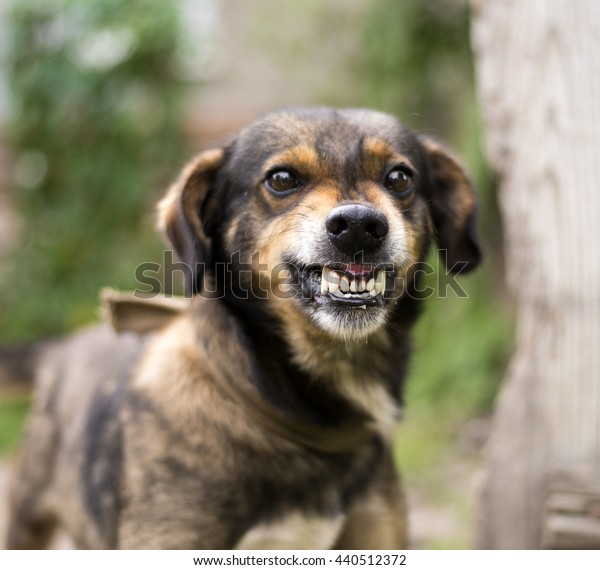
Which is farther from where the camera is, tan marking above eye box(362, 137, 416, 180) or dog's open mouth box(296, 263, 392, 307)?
tan marking above eye box(362, 137, 416, 180)

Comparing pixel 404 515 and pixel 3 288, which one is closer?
pixel 404 515

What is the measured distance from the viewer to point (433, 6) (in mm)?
6754

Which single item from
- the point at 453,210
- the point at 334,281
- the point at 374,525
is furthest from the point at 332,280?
the point at 374,525

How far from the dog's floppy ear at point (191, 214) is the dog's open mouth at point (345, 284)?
1.25 ft

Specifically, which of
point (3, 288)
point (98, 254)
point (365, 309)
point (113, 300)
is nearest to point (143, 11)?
point (98, 254)

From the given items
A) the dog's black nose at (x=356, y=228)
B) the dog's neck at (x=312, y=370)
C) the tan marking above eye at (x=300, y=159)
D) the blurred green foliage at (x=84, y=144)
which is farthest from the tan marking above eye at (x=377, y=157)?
the blurred green foliage at (x=84, y=144)

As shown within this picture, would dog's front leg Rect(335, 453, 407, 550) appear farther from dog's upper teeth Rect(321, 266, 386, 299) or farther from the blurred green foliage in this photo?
the blurred green foliage

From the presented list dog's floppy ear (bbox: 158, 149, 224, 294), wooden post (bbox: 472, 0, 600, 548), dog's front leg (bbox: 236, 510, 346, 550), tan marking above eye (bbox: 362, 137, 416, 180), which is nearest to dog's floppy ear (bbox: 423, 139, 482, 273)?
wooden post (bbox: 472, 0, 600, 548)

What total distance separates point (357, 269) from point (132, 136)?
5.05 metres

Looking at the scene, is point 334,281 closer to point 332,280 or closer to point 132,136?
point 332,280

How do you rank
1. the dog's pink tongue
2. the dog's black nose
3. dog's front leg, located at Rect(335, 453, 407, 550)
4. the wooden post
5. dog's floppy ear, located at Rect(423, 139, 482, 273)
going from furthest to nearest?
Answer: dog's floppy ear, located at Rect(423, 139, 482, 273), the wooden post, dog's front leg, located at Rect(335, 453, 407, 550), the dog's pink tongue, the dog's black nose

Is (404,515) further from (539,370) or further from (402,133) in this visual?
(402,133)

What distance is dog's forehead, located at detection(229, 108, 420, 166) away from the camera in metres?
2.91
